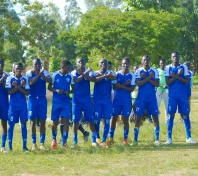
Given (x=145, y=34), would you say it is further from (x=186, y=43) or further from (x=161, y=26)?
(x=186, y=43)

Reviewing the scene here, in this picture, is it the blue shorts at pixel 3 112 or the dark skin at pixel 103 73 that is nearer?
the blue shorts at pixel 3 112

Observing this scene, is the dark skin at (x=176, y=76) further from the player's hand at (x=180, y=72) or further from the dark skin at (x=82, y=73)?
the dark skin at (x=82, y=73)

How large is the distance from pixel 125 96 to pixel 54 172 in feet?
11.3

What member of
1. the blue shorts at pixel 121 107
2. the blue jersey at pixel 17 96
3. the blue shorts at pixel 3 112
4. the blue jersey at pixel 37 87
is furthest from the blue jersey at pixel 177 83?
the blue shorts at pixel 3 112

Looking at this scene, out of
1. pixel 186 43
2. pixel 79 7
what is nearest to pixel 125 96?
pixel 186 43

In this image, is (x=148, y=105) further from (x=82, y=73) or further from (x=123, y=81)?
(x=82, y=73)

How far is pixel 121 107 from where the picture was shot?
1157 cm

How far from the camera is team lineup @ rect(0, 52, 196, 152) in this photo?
420 inches

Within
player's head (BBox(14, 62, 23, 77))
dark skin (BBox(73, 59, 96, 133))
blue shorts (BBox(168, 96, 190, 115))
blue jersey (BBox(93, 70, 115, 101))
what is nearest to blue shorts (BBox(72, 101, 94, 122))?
dark skin (BBox(73, 59, 96, 133))

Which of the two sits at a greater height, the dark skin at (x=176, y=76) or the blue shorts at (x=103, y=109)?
the dark skin at (x=176, y=76)

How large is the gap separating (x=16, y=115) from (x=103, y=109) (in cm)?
192

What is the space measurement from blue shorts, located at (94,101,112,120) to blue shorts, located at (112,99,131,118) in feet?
0.75

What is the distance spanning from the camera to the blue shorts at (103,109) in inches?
446

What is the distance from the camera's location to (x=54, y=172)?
8.54 meters
